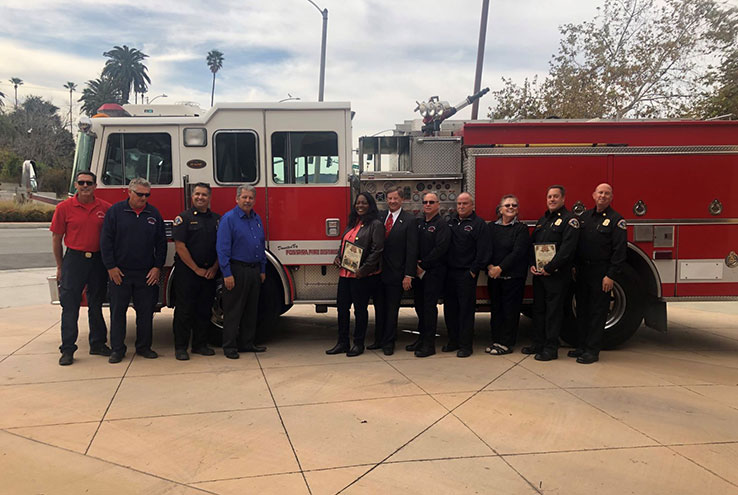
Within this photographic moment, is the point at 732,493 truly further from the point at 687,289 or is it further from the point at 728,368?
the point at 687,289

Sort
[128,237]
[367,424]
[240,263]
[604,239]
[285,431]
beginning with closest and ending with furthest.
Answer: [285,431]
[367,424]
[128,237]
[604,239]
[240,263]

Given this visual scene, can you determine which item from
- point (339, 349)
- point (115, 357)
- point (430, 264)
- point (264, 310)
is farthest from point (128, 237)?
point (430, 264)

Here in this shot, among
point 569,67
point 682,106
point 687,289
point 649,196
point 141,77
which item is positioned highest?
point 141,77

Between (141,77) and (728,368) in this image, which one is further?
(141,77)

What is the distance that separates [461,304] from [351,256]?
1.29m

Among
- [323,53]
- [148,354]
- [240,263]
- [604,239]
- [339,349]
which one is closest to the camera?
[604,239]

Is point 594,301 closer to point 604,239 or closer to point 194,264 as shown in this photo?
point 604,239

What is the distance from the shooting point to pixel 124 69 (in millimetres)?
67375

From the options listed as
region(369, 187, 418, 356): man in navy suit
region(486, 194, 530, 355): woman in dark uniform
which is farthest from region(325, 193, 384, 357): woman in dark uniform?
region(486, 194, 530, 355): woman in dark uniform

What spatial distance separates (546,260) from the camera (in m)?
5.66

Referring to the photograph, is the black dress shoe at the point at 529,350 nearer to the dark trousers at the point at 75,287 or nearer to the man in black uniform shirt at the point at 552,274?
the man in black uniform shirt at the point at 552,274

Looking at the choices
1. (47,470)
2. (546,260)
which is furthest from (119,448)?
(546,260)

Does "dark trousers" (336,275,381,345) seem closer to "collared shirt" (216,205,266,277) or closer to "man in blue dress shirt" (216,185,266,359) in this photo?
"man in blue dress shirt" (216,185,266,359)

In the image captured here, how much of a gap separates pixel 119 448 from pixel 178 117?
3.70 meters
